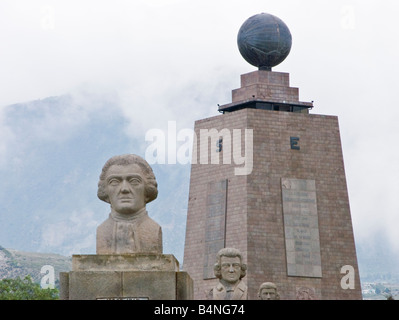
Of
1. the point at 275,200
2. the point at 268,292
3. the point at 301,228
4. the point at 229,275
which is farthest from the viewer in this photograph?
the point at 275,200

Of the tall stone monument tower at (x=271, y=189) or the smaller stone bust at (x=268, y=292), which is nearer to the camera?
the smaller stone bust at (x=268, y=292)

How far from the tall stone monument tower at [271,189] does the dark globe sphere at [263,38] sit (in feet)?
0.17

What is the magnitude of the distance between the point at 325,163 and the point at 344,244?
4.44 metres

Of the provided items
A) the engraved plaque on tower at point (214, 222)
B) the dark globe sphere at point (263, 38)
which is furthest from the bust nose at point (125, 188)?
the dark globe sphere at point (263, 38)

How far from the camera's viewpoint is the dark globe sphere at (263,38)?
81.4m

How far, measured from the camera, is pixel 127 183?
91.9ft

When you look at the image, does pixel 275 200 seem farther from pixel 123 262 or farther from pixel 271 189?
pixel 123 262

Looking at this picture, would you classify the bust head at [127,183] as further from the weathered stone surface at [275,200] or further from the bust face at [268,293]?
the weathered stone surface at [275,200]

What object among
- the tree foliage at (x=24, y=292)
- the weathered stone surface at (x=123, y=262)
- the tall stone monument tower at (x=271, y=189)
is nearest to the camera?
the weathered stone surface at (x=123, y=262)

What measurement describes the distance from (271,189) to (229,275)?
49433 mm

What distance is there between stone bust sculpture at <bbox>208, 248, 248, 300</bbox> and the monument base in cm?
339

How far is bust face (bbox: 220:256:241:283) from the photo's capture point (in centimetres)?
3056

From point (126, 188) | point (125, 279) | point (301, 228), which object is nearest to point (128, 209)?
point (126, 188)
